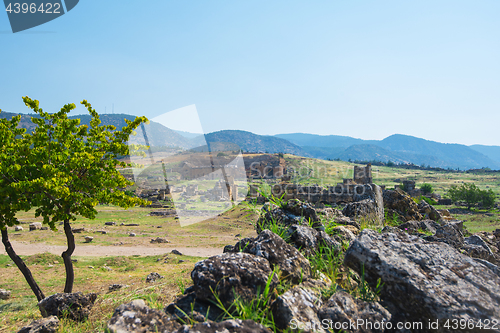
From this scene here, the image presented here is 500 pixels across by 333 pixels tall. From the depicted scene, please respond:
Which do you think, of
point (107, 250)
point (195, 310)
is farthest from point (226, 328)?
point (107, 250)

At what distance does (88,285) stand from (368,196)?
12444mm

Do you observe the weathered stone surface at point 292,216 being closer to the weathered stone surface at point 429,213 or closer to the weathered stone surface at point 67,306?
the weathered stone surface at point 67,306

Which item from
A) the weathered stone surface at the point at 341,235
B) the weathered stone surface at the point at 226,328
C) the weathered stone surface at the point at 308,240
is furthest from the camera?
the weathered stone surface at the point at 341,235

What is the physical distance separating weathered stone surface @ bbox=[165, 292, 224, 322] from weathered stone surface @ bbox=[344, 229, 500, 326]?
5.17 ft

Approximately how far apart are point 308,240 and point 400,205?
6618mm

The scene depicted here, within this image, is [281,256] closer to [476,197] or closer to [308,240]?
[308,240]

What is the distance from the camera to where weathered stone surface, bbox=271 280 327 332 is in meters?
2.49

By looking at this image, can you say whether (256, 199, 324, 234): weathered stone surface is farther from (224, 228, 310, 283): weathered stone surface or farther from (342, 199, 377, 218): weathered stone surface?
(342, 199, 377, 218): weathered stone surface

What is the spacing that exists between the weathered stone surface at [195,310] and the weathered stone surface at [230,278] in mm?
124

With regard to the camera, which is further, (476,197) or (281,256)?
(476,197)

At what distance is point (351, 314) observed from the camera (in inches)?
104

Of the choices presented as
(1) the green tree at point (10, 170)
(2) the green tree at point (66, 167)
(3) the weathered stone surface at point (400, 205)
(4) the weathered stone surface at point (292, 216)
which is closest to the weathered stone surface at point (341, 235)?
(4) the weathered stone surface at point (292, 216)

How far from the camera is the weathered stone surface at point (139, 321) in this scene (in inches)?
99.4

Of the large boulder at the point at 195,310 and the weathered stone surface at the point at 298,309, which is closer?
the weathered stone surface at the point at 298,309
